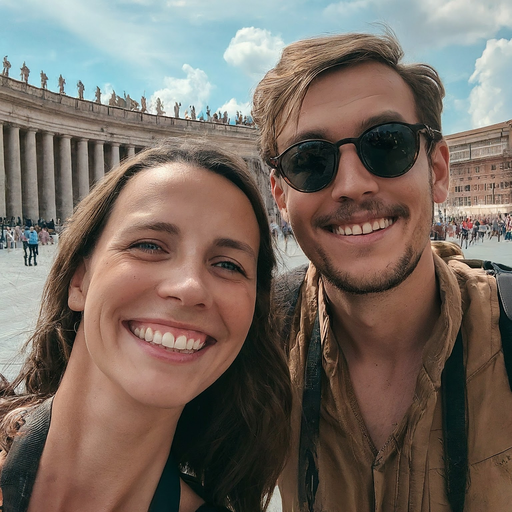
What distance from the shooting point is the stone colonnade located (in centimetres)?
3697

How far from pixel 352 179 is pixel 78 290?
168 cm

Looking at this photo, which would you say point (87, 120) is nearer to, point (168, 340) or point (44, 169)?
point (44, 169)

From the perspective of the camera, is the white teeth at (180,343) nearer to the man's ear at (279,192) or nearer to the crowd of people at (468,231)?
the man's ear at (279,192)

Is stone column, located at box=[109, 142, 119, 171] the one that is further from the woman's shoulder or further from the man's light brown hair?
the woman's shoulder

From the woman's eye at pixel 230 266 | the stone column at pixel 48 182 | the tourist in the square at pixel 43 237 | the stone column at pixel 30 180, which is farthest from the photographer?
the stone column at pixel 48 182

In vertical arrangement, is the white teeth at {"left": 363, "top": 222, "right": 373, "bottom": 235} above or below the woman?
above

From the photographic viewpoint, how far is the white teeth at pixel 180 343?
194 centimetres

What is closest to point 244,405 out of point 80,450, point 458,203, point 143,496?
point 143,496

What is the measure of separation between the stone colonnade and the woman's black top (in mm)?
34904

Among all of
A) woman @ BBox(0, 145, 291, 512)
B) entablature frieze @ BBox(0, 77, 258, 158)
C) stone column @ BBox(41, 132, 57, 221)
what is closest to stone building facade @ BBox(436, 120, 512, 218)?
entablature frieze @ BBox(0, 77, 258, 158)

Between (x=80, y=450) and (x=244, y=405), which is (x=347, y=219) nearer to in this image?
(x=244, y=405)

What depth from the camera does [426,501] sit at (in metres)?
2.35

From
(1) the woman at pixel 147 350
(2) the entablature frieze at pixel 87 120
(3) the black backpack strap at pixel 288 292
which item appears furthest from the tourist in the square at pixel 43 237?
(1) the woman at pixel 147 350

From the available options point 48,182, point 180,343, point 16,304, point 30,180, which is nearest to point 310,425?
point 180,343
